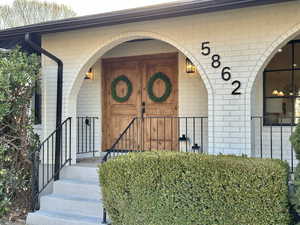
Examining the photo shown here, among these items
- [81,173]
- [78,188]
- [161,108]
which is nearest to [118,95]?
[161,108]

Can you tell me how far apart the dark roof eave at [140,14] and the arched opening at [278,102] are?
5.11ft

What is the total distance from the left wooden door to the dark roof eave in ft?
5.94

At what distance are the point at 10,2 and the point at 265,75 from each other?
706 inches

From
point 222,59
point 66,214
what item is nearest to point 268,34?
point 222,59

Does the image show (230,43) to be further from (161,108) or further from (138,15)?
(161,108)

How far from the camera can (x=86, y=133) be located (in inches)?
281

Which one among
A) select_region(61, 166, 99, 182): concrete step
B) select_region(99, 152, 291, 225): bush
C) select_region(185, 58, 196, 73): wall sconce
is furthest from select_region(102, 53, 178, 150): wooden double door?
select_region(99, 152, 291, 225): bush

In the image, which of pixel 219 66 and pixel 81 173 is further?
pixel 81 173

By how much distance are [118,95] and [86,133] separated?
1.06 metres

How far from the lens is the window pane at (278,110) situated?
5.44m

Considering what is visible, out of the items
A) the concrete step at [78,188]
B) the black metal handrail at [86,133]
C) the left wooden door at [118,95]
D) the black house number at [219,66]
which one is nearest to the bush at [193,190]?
the concrete step at [78,188]

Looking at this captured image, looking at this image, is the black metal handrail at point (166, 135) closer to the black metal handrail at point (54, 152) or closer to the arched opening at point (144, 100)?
the arched opening at point (144, 100)

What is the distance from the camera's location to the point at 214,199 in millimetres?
3621

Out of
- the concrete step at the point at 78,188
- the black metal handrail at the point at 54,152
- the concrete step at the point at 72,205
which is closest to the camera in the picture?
the concrete step at the point at 72,205
